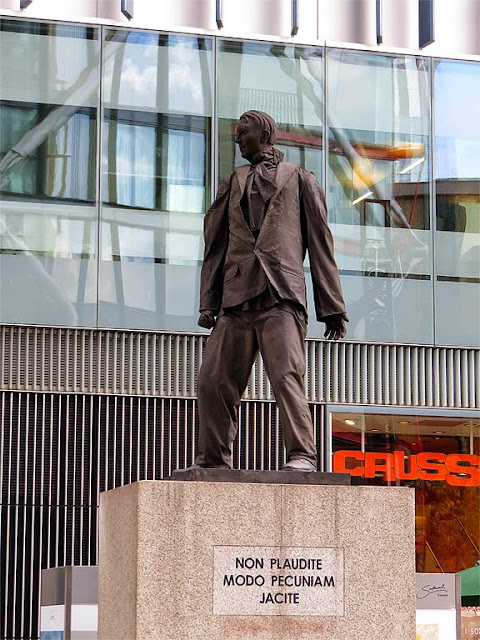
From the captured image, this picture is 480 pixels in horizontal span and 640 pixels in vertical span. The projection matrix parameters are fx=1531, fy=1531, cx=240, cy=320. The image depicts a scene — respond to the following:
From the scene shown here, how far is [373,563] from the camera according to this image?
913 cm

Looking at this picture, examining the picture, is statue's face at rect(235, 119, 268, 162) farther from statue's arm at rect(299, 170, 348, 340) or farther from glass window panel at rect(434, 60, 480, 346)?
glass window panel at rect(434, 60, 480, 346)

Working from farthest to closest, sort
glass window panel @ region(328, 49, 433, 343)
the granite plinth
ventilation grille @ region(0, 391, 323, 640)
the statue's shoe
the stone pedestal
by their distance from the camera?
1. glass window panel @ region(328, 49, 433, 343)
2. ventilation grille @ region(0, 391, 323, 640)
3. the statue's shoe
4. the granite plinth
5. the stone pedestal

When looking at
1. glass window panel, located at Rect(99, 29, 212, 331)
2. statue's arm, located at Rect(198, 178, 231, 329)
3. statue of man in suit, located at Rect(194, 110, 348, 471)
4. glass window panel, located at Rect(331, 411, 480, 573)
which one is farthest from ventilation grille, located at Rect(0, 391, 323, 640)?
statue of man in suit, located at Rect(194, 110, 348, 471)

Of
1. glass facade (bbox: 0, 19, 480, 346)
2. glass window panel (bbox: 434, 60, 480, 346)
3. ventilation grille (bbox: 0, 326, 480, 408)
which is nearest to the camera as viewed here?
ventilation grille (bbox: 0, 326, 480, 408)

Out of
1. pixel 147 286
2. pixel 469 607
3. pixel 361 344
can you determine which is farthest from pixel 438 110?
pixel 469 607

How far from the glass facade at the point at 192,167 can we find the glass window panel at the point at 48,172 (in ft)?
0.06

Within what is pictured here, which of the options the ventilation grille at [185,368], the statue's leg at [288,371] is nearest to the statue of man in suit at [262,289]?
the statue's leg at [288,371]

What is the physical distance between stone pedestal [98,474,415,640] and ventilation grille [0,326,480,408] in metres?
8.93

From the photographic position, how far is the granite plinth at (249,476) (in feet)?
29.7

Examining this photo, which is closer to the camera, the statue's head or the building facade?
Result: the statue's head

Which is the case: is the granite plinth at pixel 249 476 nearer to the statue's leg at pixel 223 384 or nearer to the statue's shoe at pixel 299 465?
the statue's shoe at pixel 299 465

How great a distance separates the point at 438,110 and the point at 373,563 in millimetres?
11676

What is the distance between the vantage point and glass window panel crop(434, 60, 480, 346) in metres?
19.2
